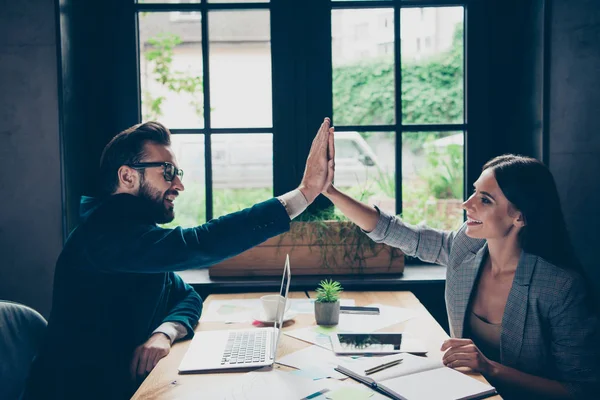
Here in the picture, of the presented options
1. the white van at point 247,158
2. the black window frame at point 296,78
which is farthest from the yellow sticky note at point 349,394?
the white van at point 247,158

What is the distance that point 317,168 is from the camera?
221cm

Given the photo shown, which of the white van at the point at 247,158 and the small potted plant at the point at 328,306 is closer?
the small potted plant at the point at 328,306

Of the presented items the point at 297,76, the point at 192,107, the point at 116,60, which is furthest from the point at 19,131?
the point at 297,76

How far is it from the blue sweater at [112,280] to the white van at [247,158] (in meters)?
1.14

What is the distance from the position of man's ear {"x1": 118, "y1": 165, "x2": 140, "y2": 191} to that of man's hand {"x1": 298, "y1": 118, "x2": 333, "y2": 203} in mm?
624

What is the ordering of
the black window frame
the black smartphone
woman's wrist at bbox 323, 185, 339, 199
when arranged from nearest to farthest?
1. the black smartphone
2. woman's wrist at bbox 323, 185, 339, 199
3. the black window frame

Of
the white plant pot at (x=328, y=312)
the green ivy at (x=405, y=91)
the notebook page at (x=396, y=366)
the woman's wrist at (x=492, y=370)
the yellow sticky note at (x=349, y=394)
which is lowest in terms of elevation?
the woman's wrist at (x=492, y=370)

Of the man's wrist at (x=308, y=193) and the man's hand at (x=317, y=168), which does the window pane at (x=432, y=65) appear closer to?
the man's hand at (x=317, y=168)

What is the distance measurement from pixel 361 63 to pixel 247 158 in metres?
0.81

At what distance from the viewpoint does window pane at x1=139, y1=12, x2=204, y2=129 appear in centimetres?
301

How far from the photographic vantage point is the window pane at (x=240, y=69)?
119 inches

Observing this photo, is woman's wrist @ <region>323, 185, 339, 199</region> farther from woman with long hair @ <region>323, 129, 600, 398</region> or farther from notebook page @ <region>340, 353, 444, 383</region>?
notebook page @ <region>340, 353, 444, 383</region>

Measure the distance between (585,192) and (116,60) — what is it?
97.1 inches

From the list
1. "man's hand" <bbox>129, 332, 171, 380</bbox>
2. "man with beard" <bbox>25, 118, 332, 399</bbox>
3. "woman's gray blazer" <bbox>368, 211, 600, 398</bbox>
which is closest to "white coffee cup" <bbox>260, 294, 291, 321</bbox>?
"man with beard" <bbox>25, 118, 332, 399</bbox>
